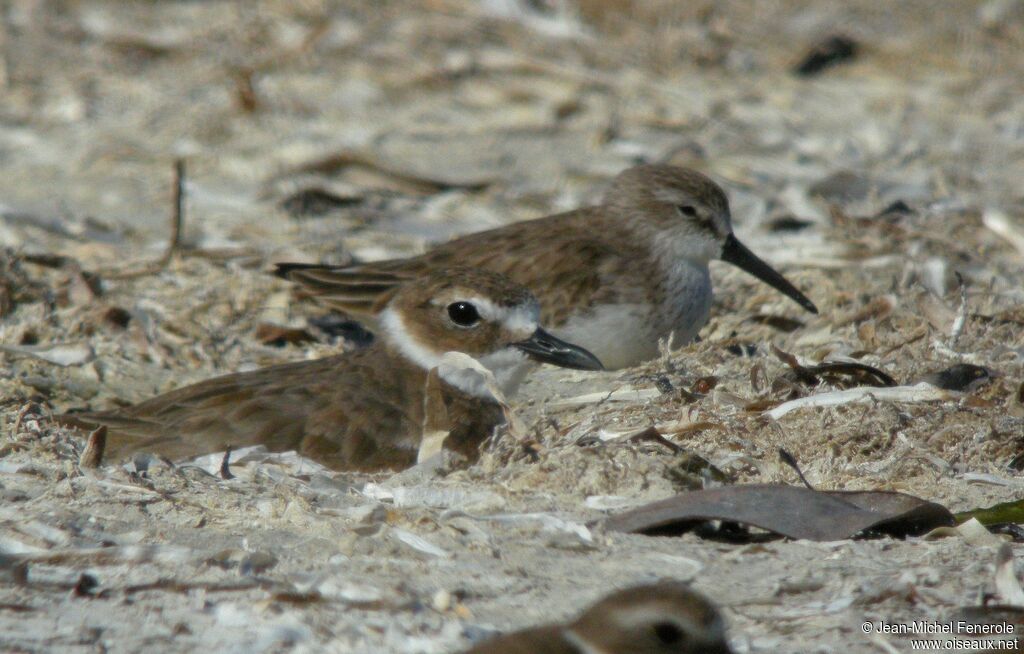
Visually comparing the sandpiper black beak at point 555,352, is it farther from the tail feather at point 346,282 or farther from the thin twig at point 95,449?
the thin twig at point 95,449

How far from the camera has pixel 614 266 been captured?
24.2 feet

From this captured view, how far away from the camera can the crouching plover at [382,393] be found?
542cm

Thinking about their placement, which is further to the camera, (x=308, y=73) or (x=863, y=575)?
(x=308, y=73)

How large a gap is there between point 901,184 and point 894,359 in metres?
3.41

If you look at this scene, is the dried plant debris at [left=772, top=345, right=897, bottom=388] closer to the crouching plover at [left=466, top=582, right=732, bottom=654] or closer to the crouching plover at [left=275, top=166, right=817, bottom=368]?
the crouching plover at [left=275, top=166, right=817, bottom=368]

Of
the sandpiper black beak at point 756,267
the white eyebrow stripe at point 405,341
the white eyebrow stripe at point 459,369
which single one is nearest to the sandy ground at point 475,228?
the sandpiper black beak at point 756,267

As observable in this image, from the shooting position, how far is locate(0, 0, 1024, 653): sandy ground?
12.4 feet

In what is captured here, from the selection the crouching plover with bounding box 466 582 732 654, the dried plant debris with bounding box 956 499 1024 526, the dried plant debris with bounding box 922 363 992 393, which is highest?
the dried plant debris with bounding box 922 363 992 393

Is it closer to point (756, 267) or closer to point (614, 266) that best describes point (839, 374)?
point (614, 266)

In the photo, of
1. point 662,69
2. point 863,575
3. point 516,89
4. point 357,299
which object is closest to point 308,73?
point 516,89

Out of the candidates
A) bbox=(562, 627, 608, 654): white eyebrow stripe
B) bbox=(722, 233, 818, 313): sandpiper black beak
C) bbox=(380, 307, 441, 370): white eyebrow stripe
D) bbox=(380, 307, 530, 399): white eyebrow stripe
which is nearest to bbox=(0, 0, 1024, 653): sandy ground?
bbox=(722, 233, 818, 313): sandpiper black beak

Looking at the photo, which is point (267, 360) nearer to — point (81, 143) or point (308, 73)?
point (81, 143)

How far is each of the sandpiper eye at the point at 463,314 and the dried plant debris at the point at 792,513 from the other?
1998mm

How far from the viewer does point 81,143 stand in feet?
33.0
